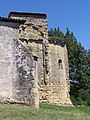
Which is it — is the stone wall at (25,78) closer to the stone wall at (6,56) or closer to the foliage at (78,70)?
→ the stone wall at (6,56)

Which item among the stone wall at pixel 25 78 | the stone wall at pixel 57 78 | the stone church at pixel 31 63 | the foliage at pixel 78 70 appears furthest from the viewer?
the foliage at pixel 78 70

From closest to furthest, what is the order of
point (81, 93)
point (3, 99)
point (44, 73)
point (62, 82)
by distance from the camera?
point (3, 99)
point (44, 73)
point (62, 82)
point (81, 93)

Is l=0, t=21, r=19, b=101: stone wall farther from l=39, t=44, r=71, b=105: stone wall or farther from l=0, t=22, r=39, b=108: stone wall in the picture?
l=39, t=44, r=71, b=105: stone wall

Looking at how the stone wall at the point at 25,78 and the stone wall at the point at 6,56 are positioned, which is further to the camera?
the stone wall at the point at 6,56

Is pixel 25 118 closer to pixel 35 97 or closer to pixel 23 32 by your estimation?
pixel 35 97

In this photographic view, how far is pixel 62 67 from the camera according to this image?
26.8 m

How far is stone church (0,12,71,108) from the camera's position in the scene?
717 inches

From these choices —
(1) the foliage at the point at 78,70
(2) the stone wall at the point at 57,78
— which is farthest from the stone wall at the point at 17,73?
(1) the foliage at the point at 78,70

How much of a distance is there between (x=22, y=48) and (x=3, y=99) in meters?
3.27

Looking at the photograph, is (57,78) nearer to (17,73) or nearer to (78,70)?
(17,73)

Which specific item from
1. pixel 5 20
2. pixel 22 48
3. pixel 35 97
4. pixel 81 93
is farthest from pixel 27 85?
pixel 81 93

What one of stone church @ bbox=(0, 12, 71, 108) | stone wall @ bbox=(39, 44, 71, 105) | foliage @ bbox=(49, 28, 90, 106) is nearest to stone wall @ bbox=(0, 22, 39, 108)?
stone church @ bbox=(0, 12, 71, 108)

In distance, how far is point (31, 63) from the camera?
18.5 m

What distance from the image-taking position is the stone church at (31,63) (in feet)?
59.7
